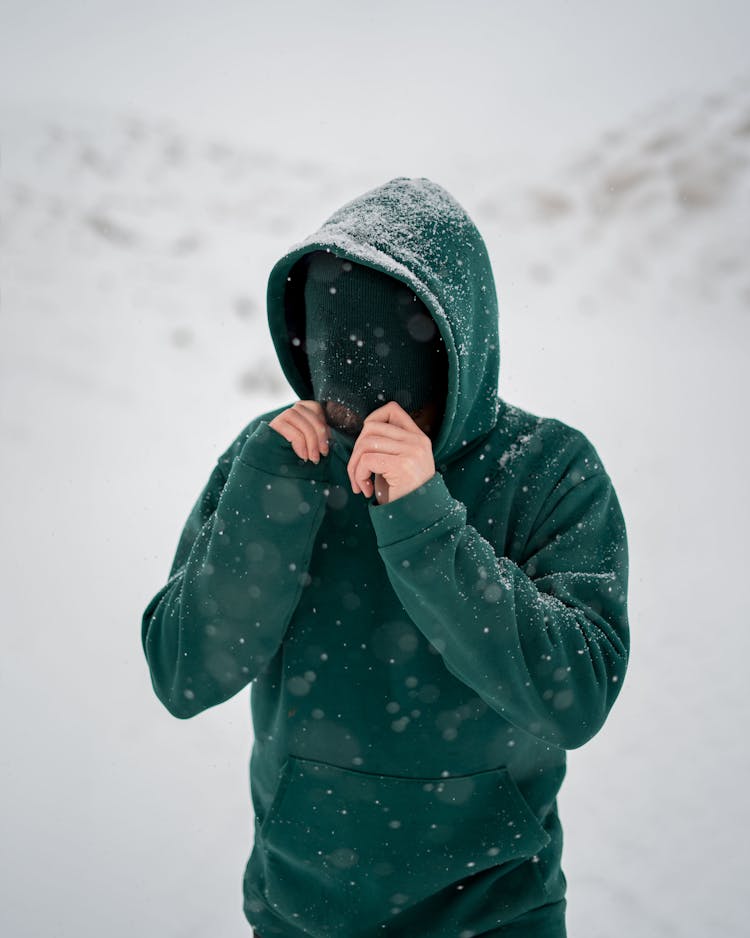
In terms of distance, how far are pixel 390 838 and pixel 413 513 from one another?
1.95ft

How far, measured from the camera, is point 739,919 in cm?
234

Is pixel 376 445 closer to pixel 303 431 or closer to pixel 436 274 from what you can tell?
pixel 303 431

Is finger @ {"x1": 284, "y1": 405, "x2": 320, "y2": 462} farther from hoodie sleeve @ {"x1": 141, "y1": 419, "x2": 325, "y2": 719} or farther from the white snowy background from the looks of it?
the white snowy background

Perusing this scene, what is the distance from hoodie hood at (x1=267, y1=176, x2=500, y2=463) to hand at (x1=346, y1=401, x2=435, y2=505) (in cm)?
14

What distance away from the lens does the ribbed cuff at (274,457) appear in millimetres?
1236

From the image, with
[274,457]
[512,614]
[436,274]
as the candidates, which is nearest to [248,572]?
[274,457]

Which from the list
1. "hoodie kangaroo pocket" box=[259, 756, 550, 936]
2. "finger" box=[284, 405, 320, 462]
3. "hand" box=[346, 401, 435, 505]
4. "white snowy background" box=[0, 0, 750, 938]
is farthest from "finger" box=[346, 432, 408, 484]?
"white snowy background" box=[0, 0, 750, 938]

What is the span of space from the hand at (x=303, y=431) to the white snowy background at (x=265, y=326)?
75.2 inches

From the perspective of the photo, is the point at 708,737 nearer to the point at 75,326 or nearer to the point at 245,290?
the point at 245,290

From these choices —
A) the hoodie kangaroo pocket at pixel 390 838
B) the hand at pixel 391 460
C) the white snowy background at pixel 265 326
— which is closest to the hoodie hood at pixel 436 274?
the hand at pixel 391 460

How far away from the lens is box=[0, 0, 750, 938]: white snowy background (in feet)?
9.11

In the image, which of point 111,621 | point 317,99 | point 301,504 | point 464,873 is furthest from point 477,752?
point 317,99

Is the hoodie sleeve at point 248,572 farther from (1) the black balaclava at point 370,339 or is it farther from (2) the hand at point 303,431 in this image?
(1) the black balaclava at point 370,339

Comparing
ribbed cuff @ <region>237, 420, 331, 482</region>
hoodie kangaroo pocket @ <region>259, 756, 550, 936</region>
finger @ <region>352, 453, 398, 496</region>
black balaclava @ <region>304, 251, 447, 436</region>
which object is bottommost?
hoodie kangaroo pocket @ <region>259, 756, 550, 936</region>
